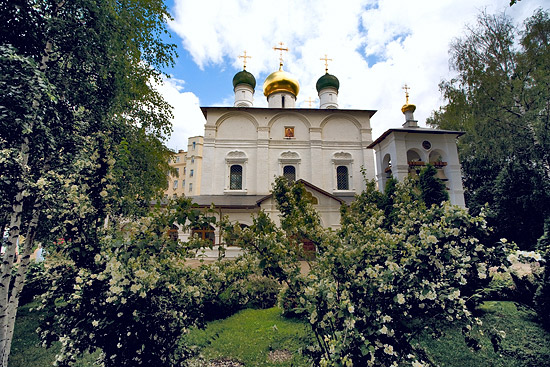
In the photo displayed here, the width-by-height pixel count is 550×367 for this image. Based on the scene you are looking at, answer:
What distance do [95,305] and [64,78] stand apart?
3708mm

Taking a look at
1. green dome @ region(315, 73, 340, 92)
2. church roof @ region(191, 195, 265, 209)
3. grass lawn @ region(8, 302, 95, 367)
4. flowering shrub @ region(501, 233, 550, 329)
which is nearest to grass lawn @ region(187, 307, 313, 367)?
grass lawn @ region(8, 302, 95, 367)

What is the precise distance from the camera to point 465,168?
18.9 metres

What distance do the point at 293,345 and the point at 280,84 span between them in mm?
20370

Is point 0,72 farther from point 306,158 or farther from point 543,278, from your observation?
point 306,158

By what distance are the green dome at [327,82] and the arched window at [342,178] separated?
7.82 metres

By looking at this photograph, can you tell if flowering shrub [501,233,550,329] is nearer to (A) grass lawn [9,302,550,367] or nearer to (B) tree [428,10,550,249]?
(A) grass lawn [9,302,550,367]

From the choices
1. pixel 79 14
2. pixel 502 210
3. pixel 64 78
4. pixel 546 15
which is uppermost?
pixel 546 15

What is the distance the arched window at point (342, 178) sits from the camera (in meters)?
18.8

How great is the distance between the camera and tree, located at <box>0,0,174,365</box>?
2.77m

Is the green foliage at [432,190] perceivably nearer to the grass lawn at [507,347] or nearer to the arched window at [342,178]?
the grass lawn at [507,347]

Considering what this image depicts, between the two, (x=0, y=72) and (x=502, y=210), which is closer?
(x=0, y=72)

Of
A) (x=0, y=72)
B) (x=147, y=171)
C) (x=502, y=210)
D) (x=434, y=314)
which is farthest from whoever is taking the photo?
(x=502, y=210)

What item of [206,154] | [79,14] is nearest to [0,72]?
[79,14]

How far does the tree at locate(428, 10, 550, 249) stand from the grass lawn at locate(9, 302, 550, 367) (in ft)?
28.8
